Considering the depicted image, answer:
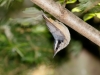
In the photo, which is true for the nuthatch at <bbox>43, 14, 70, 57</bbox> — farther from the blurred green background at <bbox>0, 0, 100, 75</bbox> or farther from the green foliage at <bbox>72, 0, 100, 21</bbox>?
the blurred green background at <bbox>0, 0, 100, 75</bbox>

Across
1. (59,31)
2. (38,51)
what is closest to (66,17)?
(59,31)

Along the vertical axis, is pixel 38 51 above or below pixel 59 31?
below

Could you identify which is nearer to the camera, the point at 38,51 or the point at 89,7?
the point at 89,7

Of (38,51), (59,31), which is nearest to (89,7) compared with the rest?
(59,31)

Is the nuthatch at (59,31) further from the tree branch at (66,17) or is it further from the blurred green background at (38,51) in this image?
the blurred green background at (38,51)

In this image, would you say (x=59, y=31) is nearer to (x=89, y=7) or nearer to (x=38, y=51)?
(x=89, y=7)

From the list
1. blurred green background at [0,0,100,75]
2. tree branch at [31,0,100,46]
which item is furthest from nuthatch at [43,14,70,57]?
blurred green background at [0,0,100,75]

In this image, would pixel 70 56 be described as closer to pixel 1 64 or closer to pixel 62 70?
pixel 62 70

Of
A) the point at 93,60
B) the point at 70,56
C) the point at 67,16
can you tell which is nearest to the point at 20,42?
the point at 70,56
